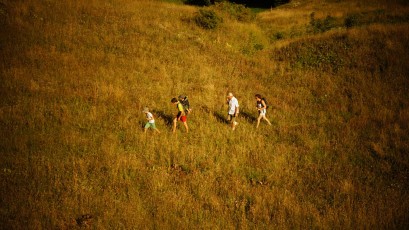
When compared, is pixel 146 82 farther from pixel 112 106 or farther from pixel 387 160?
pixel 387 160

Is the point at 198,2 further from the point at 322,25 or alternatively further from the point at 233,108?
the point at 233,108

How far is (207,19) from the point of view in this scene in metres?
23.7

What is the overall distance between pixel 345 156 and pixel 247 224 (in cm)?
→ 498

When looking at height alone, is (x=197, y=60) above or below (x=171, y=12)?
below

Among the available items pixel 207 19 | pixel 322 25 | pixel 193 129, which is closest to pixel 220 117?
pixel 193 129

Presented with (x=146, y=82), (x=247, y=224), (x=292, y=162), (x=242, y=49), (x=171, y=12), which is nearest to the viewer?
(x=247, y=224)

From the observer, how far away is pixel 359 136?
984 centimetres

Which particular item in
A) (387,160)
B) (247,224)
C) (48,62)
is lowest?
(247,224)

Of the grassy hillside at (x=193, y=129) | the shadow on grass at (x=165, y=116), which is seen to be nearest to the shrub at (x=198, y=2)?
the grassy hillside at (x=193, y=129)

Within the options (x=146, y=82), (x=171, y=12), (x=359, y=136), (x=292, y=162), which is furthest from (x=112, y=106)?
(x=171, y=12)

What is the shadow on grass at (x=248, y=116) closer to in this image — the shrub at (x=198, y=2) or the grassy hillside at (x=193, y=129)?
the grassy hillside at (x=193, y=129)

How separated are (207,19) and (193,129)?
16.6 meters

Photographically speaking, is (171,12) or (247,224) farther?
(171,12)

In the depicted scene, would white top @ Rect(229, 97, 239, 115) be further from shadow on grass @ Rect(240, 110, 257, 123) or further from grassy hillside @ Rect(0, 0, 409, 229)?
shadow on grass @ Rect(240, 110, 257, 123)
